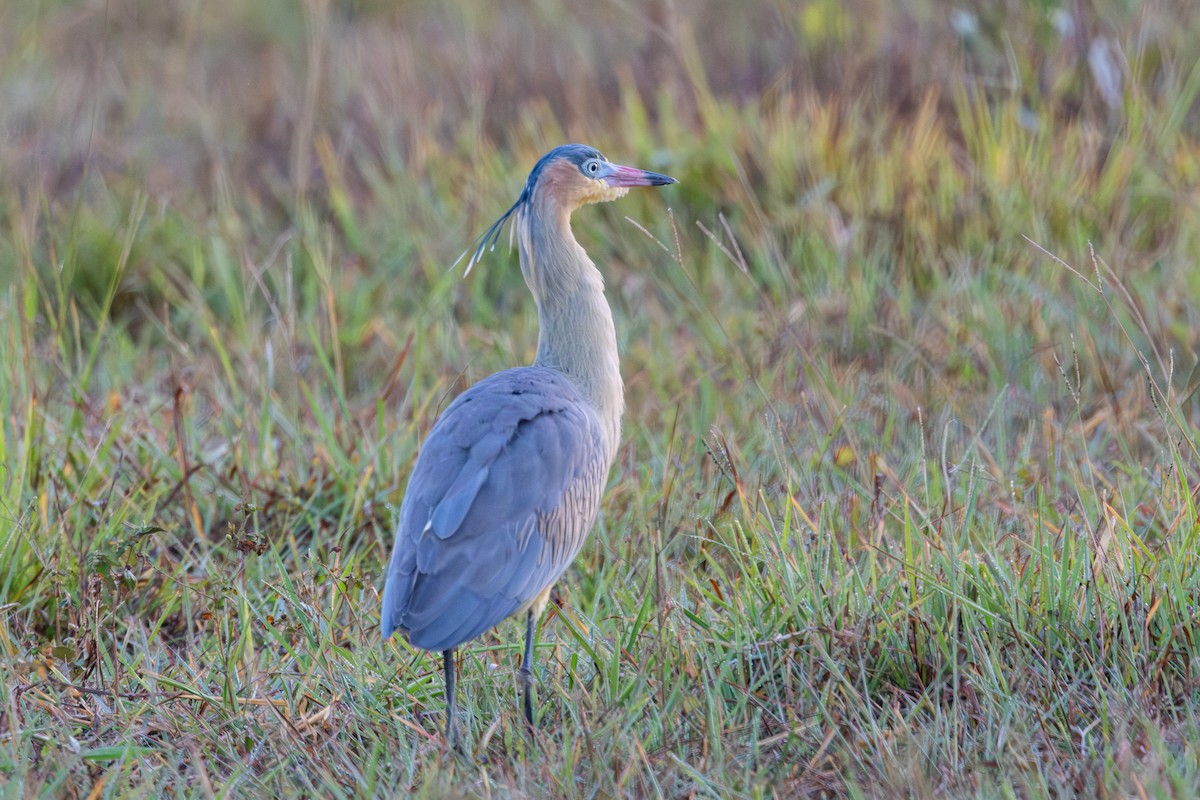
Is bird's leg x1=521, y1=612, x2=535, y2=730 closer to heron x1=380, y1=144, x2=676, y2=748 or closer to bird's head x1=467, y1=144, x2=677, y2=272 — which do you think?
heron x1=380, y1=144, x2=676, y2=748

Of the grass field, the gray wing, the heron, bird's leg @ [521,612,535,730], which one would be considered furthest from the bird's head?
bird's leg @ [521,612,535,730]

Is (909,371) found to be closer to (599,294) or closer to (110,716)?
(599,294)

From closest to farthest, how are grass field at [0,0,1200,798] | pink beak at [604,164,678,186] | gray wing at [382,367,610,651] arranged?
1. grass field at [0,0,1200,798]
2. gray wing at [382,367,610,651]
3. pink beak at [604,164,678,186]

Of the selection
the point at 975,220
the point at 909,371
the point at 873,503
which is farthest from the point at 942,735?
the point at 975,220

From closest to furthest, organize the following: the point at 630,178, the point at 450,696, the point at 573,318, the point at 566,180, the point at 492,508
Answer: the point at 450,696 → the point at 492,508 → the point at 573,318 → the point at 566,180 → the point at 630,178

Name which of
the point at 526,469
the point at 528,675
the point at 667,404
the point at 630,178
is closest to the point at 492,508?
the point at 526,469

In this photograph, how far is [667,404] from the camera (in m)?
4.38

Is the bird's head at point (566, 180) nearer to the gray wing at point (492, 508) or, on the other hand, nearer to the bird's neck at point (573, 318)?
the bird's neck at point (573, 318)

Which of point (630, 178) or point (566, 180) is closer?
point (566, 180)

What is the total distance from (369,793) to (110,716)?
2.21ft

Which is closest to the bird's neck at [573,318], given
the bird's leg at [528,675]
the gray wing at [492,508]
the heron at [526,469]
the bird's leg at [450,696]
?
the heron at [526,469]

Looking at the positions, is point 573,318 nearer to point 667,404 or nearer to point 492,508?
point 492,508

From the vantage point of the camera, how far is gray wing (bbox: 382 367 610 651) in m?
2.84

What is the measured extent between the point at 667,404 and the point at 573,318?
94cm
